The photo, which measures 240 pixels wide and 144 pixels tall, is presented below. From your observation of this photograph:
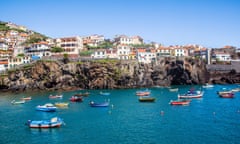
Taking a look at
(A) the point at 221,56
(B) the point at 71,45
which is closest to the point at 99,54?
(B) the point at 71,45

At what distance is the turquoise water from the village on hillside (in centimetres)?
4858

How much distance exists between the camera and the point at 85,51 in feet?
394

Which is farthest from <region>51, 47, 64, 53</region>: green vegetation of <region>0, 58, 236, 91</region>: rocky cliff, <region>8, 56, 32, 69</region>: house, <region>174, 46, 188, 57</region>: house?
<region>174, 46, 188, 57</region>: house

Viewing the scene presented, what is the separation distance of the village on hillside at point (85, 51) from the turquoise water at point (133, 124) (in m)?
48.6

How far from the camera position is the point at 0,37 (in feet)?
472

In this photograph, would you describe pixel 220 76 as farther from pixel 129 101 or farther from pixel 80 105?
pixel 80 105

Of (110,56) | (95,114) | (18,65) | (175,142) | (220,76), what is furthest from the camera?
(220,76)

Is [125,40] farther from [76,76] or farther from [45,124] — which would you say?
[45,124]

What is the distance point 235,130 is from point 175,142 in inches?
441

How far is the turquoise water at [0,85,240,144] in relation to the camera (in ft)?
121

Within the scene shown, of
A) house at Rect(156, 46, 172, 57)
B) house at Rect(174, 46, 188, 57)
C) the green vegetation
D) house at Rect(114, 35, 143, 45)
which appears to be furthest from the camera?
house at Rect(114, 35, 143, 45)

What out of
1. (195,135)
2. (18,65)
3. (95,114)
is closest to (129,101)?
(95,114)

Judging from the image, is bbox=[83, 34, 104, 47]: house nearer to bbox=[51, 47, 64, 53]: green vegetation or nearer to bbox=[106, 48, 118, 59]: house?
bbox=[51, 47, 64, 53]: green vegetation

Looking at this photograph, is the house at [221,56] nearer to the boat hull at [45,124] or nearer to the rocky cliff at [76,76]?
the rocky cliff at [76,76]
